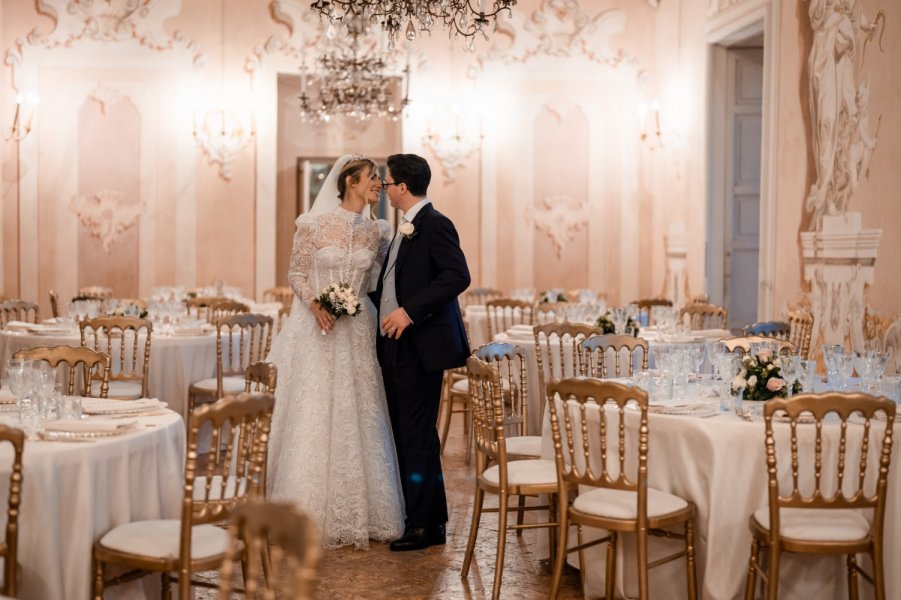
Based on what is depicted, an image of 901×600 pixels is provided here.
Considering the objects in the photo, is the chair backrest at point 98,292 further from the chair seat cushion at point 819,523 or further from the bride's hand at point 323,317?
the chair seat cushion at point 819,523

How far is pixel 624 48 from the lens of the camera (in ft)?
36.9

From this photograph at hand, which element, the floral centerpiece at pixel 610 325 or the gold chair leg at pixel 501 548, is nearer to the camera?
the gold chair leg at pixel 501 548

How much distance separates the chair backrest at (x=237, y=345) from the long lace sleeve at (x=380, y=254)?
61.2 inches

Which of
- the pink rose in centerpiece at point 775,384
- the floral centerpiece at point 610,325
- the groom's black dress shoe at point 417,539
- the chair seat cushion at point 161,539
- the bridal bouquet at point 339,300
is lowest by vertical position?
the groom's black dress shoe at point 417,539

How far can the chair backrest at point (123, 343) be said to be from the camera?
625 centimetres

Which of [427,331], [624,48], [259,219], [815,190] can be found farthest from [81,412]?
[624,48]

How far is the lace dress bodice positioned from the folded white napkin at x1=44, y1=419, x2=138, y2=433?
5.05ft

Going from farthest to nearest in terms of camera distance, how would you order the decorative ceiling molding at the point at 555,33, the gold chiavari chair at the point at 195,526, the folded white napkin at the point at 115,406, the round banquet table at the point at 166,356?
the decorative ceiling molding at the point at 555,33 → the round banquet table at the point at 166,356 → the folded white napkin at the point at 115,406 → the gold chiavari chair at the point at 195,526

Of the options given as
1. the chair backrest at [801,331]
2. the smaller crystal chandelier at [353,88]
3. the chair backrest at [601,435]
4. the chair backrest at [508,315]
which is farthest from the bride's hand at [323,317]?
the smaller crystal chandelier at [353,88]

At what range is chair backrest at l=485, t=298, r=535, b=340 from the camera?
8.51 meters

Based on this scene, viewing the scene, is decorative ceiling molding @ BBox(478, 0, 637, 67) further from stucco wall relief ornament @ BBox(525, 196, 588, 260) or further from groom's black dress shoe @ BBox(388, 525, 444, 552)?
groom's black dress shoe @ BBox(388, 525, 444, 552)

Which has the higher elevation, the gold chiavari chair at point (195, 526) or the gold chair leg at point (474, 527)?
the gold chiavari chair at point (195, 526)

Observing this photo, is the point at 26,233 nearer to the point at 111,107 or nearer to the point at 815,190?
the point at 111,107

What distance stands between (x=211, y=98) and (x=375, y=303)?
6.51 meters
